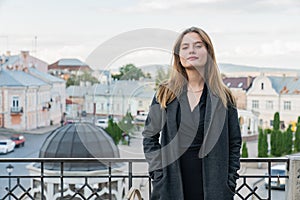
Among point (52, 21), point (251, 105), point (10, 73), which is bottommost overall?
point (251, 105)

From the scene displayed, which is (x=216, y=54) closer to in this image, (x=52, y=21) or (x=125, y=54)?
(x=125, y=54)

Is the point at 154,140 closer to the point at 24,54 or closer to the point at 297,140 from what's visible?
the point at 24,54

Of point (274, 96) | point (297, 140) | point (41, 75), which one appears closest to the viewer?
point (41, 75)

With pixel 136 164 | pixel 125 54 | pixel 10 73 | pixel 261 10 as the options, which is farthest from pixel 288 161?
pixel 261 10

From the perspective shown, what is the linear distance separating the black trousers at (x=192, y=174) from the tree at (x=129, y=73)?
573 mm

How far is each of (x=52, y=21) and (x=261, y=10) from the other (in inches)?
375

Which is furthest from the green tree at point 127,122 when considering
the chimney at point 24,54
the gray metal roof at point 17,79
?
the chimney at point 24,54

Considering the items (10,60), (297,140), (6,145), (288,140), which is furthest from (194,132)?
(297,140)

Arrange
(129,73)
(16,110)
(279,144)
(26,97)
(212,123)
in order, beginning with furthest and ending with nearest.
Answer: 1. (279,144)
2. (26,97)
3. (16,110)
4. (129,73)
5. (212,123)

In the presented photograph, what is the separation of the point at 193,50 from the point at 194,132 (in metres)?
0.29

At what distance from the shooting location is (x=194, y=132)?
1541 millimetres

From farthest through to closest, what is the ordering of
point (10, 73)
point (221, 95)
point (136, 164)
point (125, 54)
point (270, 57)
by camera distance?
point (270, 57) → point (10, 73) → point (136, 164) → point (125, 54) → point (221, 95)

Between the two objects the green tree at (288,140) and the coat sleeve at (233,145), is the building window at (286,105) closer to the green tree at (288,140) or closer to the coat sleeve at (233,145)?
the green tree at (288,140)

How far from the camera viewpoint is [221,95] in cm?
155
